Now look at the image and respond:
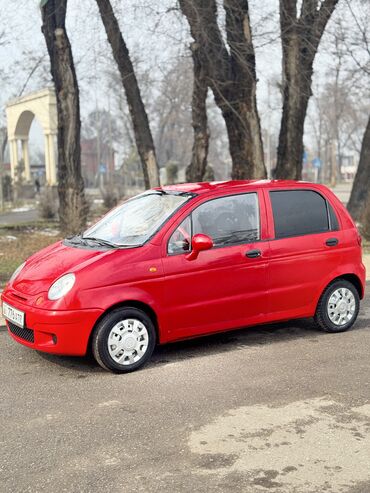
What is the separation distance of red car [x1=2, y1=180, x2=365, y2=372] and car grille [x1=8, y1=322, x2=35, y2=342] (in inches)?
0.4

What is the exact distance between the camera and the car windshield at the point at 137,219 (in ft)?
19.6

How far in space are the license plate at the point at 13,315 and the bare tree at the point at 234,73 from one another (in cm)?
945

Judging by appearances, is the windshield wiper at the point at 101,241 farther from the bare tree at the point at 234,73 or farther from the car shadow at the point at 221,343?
the bare tree at the point at 234,73

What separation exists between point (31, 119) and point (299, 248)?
4658cm

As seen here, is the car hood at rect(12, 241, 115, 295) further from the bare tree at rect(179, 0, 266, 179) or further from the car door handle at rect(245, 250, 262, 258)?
the bare tree at rect(179, 0, 266, 179)

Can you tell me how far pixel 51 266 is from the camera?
5738 millimetres

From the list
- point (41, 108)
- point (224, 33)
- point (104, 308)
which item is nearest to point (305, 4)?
point (224, 33)

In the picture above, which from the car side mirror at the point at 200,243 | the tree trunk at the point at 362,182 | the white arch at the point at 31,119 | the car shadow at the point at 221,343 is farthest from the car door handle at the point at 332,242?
the white arch at the point at 31,119

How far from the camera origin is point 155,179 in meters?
17.9

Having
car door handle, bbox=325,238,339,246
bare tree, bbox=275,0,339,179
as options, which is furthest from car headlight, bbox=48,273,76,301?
bare tree, bbox=275,0,339,179

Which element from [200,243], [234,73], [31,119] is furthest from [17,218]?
[31,119]

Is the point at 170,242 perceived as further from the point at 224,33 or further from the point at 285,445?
the point at 224,33

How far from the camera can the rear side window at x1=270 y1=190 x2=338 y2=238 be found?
6449 mm

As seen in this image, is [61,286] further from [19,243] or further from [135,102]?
[135,102]
